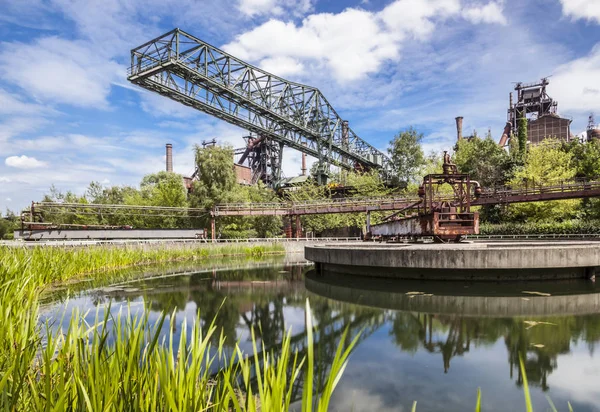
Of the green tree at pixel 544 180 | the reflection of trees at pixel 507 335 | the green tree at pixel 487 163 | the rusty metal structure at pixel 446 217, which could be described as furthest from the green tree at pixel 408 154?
the reflection of trees at pixel 507 335

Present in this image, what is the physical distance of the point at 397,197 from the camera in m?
36.6

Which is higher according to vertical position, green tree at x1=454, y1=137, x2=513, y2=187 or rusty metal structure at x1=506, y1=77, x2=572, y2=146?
rusty metal structure at x1=506, y1=77, x2=572, y2=146

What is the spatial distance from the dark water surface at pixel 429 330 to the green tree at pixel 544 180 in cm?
2501

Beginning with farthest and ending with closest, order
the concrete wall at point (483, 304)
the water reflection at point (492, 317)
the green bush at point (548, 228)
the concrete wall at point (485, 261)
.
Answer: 1. the green bush at point (548, 228)
2. the concrete wall at point (485, 261)
3. the concrete wall at point (483, 304)
4. the water reflection at point (492, 317)

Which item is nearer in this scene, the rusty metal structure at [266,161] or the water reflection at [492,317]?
the water reflection at [492,317]

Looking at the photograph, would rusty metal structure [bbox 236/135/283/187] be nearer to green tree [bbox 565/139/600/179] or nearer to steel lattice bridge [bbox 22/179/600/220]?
steel lattice bridge [bbox 22/179/600/220]

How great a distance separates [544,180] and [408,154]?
21354 millimetres

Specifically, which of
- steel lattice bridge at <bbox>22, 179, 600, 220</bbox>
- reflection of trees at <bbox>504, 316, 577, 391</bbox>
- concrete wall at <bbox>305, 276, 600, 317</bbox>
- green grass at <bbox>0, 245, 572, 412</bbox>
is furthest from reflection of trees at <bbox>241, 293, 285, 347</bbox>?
steel lattice bridge at <bbox>22, 179, 600, 220</bbox>

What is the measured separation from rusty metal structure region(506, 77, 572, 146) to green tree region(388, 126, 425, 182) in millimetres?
21570

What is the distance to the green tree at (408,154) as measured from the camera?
5338 cm

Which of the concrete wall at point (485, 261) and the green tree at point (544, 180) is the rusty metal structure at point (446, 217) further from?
the green tree at point (544, 180)

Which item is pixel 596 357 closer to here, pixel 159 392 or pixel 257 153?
pixel 159 392

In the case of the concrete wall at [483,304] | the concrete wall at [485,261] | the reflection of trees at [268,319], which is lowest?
the reflection of trees at [268,319]

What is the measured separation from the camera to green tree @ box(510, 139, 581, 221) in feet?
101
